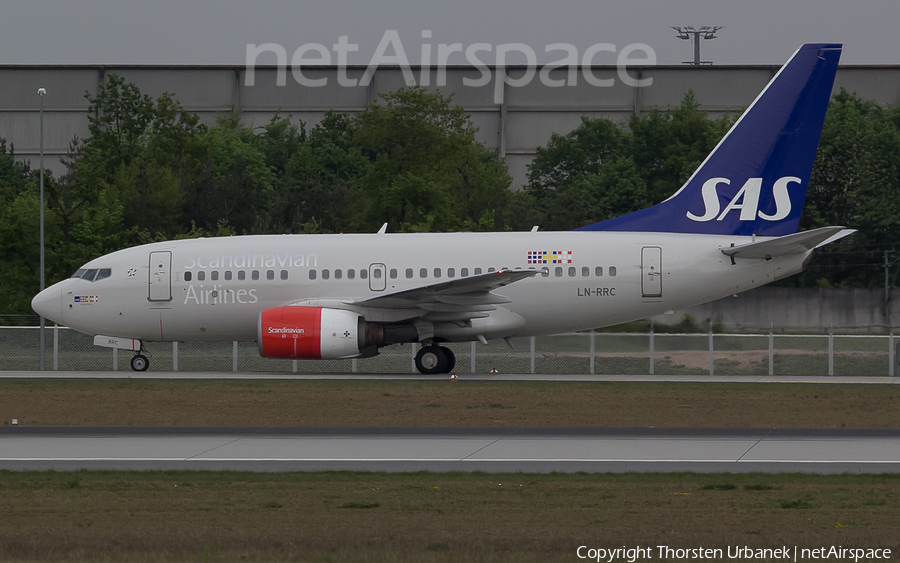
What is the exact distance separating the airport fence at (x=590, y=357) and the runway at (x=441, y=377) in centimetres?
109

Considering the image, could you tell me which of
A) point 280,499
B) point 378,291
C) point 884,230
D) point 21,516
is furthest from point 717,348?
point 884,230

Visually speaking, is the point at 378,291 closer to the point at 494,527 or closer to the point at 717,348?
the point at 717,348

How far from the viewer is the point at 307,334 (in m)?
28.5

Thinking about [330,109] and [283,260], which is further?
[330,109]

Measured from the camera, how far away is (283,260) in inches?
1207

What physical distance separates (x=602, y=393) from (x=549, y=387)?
1729mm

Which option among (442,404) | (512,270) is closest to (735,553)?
(442,404)

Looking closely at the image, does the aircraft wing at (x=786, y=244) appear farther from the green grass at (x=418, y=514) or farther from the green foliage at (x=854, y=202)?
the green foliage at (x=854, y=202)

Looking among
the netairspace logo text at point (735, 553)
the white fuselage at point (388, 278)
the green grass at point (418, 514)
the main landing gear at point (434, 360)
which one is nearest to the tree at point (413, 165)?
the white fuselage at point (388, 278)

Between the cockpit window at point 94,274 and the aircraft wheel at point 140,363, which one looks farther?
the aircraft wheel at point 140,363

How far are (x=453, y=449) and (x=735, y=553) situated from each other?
7.06 metres

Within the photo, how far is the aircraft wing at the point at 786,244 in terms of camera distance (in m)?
27.7

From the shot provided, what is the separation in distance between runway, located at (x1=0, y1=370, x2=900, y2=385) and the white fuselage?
3.93 feet

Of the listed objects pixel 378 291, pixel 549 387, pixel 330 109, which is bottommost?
pixel 549 387
